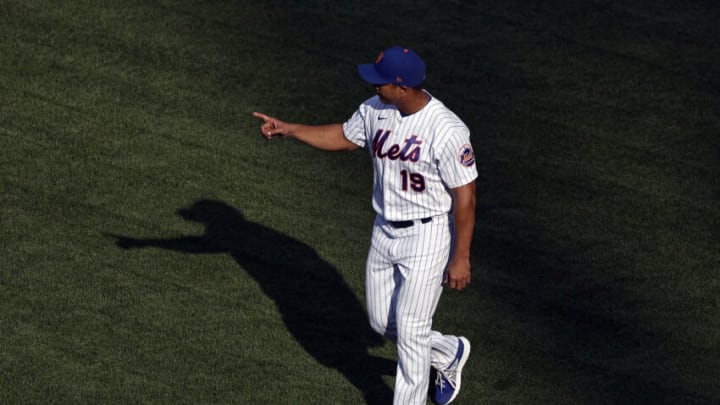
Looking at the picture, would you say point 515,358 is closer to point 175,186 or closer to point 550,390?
point 550,390

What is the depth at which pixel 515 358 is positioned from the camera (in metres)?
7.88

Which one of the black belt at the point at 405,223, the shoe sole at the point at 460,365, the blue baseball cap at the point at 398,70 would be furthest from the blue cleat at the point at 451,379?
the blue baseball cap at the point at 398,70

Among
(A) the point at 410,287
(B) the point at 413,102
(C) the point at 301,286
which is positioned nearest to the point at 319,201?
(C) the point at 301,286

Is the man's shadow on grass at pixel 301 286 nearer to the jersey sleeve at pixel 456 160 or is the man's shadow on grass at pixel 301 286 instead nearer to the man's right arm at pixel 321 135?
the man's right arm at pixel 321 135

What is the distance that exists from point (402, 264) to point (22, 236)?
3.10 meters

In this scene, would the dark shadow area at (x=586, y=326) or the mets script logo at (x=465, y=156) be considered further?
the dark shadow area at (x=586, y=326)

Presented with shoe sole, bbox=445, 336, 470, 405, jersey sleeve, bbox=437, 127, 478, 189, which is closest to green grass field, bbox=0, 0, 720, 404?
shoe sole, bbox=445, 336, 470, 405

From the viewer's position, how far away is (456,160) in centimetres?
662

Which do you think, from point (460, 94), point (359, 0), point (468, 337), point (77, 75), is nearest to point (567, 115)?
point (460, 94)

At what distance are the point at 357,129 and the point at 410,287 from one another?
907 millimetres

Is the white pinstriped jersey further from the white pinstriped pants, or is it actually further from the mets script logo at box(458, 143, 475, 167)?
the white pinstriped pants

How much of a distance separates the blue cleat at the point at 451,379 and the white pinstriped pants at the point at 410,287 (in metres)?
0.36

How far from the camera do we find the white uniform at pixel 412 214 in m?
6.67

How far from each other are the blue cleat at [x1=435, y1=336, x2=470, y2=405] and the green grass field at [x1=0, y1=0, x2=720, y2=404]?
22 cm
